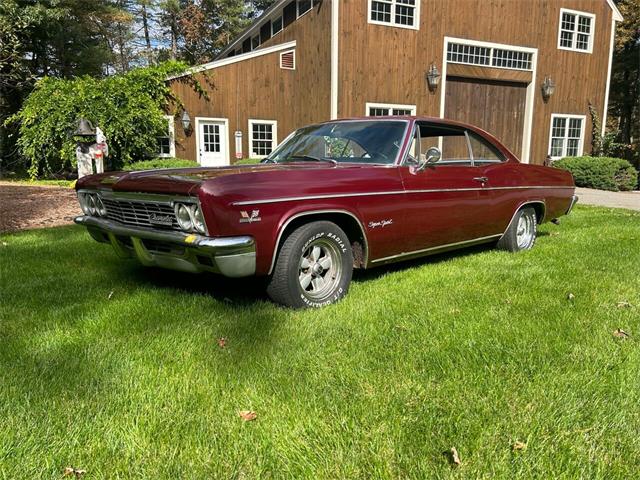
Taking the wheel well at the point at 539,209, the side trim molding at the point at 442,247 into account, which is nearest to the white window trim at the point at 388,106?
the wheel well at the point at 539,209

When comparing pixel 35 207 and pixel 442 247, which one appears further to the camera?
pixel 35 207

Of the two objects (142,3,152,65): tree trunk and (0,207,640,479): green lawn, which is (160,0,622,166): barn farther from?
(142,3,152,65): tree trunk

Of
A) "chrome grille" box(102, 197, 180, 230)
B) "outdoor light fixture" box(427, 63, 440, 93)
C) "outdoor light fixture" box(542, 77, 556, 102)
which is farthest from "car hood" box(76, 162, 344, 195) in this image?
"outdoor light fixture" box(542, 77, 556, 102)

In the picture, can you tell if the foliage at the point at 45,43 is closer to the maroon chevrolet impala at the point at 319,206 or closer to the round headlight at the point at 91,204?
the round headlight at the point at 91,204

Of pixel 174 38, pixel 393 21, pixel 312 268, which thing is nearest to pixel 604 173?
pixel 393 21

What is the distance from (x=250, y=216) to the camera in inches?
133

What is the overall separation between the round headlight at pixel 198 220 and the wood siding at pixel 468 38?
12.2m

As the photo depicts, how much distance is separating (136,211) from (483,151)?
3.78m

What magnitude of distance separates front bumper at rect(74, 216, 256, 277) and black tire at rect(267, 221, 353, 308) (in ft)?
0.98

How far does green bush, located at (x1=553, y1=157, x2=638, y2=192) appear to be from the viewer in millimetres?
16031

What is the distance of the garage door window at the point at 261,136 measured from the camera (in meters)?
16.5

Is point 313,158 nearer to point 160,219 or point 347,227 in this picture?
point 347,227

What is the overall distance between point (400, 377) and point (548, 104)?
18311 millimetres

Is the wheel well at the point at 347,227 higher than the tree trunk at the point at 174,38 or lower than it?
lower
